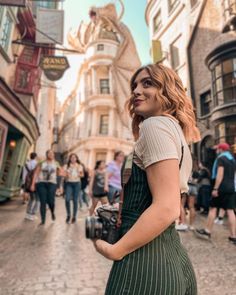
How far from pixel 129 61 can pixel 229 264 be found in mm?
35125

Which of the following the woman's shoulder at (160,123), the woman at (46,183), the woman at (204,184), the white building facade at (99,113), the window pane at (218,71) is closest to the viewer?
the woman's shoulder at (160,123)

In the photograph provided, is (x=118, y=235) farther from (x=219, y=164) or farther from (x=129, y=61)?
(x=129, y=61)

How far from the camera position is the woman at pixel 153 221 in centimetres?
105

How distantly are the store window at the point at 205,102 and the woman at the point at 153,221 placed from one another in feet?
49.5

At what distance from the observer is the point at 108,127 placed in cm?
3497

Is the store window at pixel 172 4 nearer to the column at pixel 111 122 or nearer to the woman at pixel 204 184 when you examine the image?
the woman at pixel 204 184

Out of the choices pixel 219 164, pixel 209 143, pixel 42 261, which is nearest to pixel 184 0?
pixel 209 143

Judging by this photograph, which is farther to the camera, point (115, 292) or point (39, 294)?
point (39, 294)

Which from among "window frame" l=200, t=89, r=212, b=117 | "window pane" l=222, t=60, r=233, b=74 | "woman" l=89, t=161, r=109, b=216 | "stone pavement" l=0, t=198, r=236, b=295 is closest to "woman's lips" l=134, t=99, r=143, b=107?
"stone pavement" l=0, t=198, r=236, b=295

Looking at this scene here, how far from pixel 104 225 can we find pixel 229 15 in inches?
565

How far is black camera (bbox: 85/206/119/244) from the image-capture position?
1224 mm

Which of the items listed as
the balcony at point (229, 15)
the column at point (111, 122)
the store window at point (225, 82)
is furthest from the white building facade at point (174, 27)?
the column at point (111, 122)

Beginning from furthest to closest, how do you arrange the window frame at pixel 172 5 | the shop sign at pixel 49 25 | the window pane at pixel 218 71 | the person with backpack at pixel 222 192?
1. the window frame at pixel 172 5
2. the window pane at pixel 218 71
3. the shop sign at pixel 49 25
4. the person with backpack at pixel 222 192

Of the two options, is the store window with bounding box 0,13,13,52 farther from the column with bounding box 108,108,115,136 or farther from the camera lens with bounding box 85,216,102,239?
the column with bounding box 108,108,115,136
